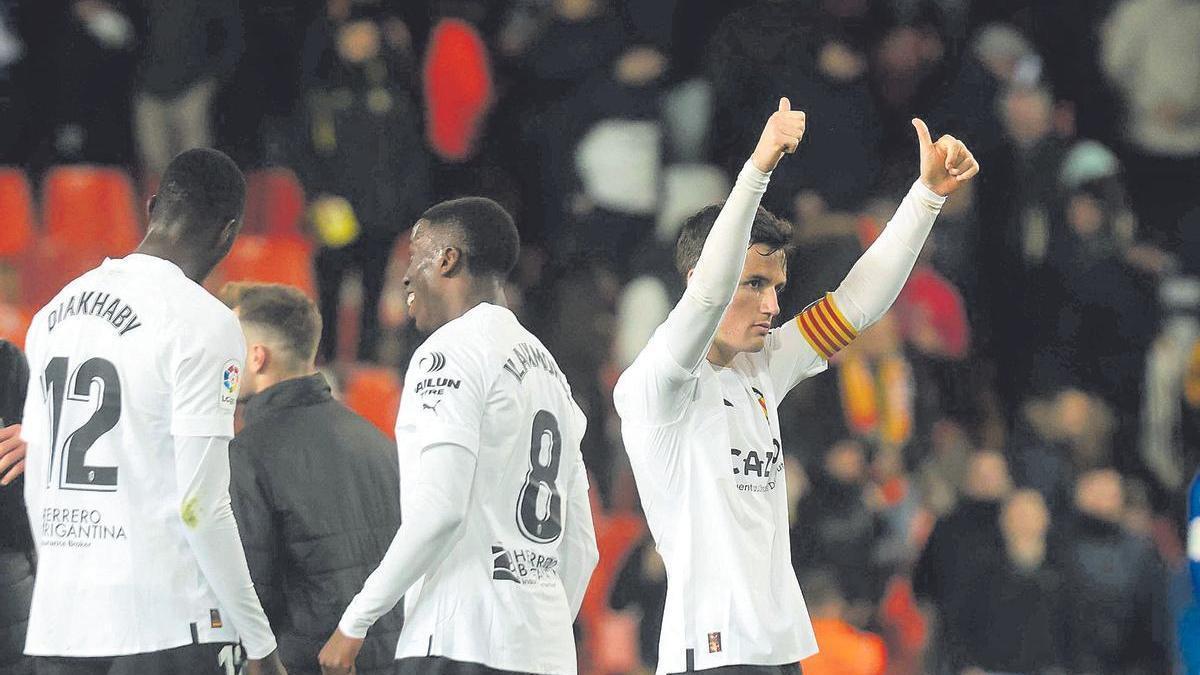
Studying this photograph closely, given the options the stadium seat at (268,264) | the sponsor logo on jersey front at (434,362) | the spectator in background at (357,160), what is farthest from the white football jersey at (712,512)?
the spectator in background at (357,160)

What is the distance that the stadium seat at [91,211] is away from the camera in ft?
33.8

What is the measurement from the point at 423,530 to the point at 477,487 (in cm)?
23

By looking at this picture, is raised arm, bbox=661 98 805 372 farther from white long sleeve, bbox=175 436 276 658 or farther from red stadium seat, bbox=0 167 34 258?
red stadium seat, bbox=0 167 34 258

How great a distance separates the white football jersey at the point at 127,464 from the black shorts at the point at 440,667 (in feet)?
1.56

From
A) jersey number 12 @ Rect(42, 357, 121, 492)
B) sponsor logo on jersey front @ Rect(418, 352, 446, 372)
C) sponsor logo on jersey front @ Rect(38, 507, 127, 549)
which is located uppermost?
sponsor logo on jersey front @ Rect(418, 352, 446, 372)

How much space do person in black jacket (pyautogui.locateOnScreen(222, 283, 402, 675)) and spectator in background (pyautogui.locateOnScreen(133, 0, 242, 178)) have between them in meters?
5.35

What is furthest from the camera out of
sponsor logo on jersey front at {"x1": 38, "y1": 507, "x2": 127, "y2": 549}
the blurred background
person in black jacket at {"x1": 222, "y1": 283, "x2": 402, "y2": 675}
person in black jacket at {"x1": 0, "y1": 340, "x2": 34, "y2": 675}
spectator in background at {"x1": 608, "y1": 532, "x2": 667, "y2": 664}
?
the blurred background

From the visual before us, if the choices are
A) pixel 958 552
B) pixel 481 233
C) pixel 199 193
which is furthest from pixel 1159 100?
pixel 199 193

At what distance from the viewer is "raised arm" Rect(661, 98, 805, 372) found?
4.52 metres

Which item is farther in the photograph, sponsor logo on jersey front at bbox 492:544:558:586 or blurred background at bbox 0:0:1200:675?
blurred background at bbox 0:0:1200:675

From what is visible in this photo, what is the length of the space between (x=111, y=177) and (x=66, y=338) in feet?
19.8

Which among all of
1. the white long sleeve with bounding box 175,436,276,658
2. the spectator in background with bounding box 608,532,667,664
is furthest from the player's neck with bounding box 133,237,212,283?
the spectator in background with bounding box 608,532,667,664

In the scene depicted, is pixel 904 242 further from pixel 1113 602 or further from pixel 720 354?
pixel 1113 602

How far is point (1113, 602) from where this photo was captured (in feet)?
30.9
